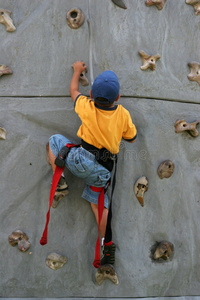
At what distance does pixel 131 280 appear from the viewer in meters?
2.37

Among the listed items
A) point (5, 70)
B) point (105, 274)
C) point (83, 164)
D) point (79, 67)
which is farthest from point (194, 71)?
point (105, 274)

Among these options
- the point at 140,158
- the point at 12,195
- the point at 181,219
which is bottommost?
the point at 181,219

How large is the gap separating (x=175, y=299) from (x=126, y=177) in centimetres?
91

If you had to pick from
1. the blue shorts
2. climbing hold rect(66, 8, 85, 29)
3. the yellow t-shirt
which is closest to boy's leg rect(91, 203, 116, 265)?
the blue shorts

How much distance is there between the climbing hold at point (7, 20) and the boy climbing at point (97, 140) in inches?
23.6

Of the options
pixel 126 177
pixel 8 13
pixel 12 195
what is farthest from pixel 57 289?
pixel 8 13


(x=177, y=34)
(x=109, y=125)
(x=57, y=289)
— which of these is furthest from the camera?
(x=177, y=34)

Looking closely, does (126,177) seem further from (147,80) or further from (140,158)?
(147,80)

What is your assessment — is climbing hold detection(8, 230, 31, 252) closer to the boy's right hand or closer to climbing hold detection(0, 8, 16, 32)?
the boy's right hand

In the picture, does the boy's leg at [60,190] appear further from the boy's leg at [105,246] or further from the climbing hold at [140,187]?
the climbing hold at [140,187]

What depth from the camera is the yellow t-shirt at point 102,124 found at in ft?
6.58

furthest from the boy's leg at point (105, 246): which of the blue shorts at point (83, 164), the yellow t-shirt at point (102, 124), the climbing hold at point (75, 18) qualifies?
the climbing hold at point (75, 18)

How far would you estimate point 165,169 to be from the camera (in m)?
2.40

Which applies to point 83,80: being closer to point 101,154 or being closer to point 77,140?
point 77,140
